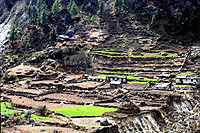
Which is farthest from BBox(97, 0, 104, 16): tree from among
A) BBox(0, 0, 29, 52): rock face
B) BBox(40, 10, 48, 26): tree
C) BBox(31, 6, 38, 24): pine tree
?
BBox(0, 0, 29, 52): rock face

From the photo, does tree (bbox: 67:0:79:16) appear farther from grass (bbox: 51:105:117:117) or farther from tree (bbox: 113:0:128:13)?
grass (bbox: 51:105:117:117)

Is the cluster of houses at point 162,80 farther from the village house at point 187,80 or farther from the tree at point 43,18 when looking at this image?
the tree at point 43,18

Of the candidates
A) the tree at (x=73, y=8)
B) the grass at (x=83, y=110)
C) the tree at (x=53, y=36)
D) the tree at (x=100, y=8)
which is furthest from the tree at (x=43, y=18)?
the grass at (x=83, y=110)

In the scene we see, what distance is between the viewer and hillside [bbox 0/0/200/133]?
57.5m

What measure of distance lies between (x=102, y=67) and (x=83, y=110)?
44.1 metres

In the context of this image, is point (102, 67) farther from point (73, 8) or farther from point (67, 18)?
point (73, 8)

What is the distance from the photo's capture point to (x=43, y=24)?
136m

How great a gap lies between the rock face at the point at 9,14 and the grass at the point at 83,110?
100719 mm

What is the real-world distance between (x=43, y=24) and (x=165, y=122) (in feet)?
286

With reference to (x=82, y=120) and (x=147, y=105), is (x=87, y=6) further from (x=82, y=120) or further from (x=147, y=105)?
(x=82, y=120)

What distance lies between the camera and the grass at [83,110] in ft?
192

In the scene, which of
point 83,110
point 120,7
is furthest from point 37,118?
point 120,7

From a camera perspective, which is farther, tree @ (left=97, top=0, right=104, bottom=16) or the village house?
tree @ (left=97, top=0, right=104, bottom=16)

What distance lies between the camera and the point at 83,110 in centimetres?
6194
